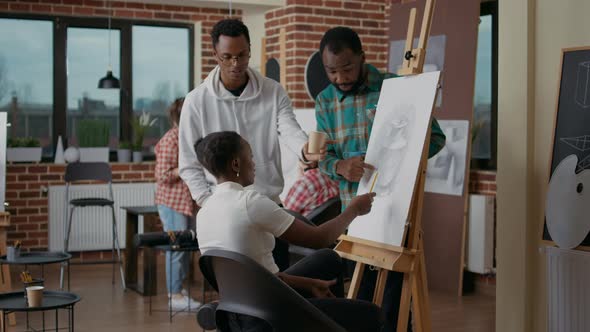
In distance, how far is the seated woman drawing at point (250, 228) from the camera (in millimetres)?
3014

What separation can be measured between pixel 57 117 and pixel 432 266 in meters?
4.18

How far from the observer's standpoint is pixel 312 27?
7.63m

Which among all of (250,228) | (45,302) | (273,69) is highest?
(273,69)

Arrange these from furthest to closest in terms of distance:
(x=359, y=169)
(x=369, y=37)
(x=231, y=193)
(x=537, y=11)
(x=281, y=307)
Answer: (x=369, y=37) < (x=537, y=11) < (x=359, y=169) < (x=231, y=193) < (x=281, y=307)

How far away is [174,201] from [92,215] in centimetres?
227

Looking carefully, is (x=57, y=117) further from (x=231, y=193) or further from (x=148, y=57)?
(x=231, y=193)

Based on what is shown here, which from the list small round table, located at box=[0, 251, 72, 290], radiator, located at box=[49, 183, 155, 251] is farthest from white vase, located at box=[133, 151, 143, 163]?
small round table, located at box=[0, 251, 72, 290]

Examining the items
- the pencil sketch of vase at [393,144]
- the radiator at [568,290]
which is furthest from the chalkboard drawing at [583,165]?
the pencil sketch of vase at [393,144]

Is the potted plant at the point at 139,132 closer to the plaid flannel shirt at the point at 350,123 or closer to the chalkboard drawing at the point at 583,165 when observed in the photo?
the plaid flannel shirt at the point at 350,123

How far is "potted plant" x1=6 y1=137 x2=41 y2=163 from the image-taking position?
8.03 metres

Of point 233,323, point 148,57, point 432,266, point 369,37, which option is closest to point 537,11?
point 233,323

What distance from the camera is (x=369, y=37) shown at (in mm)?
7871

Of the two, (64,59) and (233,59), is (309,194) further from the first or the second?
(64,59)

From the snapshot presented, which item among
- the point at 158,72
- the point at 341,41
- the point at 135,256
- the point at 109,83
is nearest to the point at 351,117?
the point at 341,41
